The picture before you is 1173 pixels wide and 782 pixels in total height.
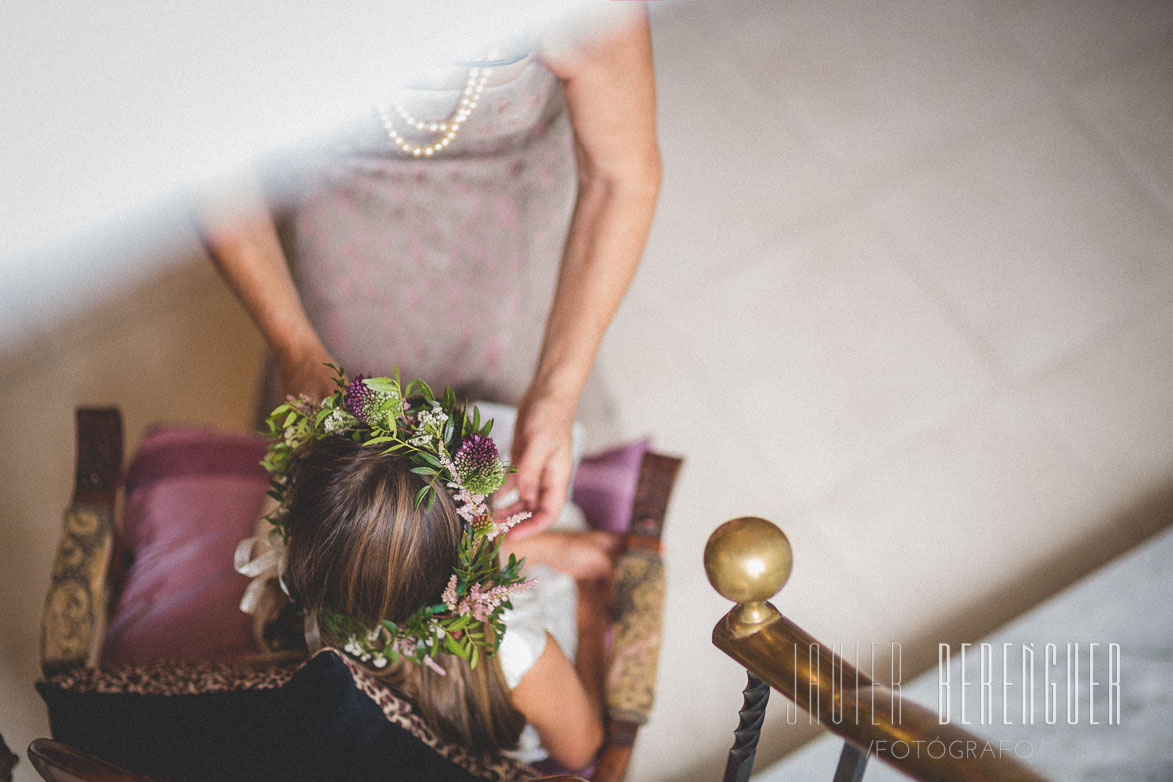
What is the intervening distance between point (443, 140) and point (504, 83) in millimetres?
159

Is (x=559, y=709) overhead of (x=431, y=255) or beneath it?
beneath

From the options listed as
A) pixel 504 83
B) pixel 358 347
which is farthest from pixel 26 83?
pixel 504 83

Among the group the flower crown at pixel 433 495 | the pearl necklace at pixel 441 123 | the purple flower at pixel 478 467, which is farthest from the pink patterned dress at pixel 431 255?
the purple flower at pixel 478 467

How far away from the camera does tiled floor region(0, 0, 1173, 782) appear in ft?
6.20

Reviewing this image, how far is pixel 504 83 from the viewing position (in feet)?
4.09

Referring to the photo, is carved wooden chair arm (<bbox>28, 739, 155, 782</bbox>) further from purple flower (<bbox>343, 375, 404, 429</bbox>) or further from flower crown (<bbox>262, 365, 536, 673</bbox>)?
purple flower (<bbox>343, 375, 404, 429</bbox>)

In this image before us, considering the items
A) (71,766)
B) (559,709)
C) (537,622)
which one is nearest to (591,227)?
(537,622)

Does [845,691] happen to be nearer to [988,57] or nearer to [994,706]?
[994,706]

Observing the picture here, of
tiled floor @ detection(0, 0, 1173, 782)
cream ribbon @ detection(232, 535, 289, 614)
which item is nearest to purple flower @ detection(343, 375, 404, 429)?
cream ribbon @ detection(232, 535, 289, 614)

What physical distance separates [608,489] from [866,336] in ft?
3.37

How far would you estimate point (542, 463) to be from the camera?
3.99 feet

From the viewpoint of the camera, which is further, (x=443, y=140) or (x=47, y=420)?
(x=47, y=420)

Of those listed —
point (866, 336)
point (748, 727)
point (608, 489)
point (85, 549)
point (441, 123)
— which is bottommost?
point (866, 336)

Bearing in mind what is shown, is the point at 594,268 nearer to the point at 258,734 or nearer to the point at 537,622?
the point at 537,622
